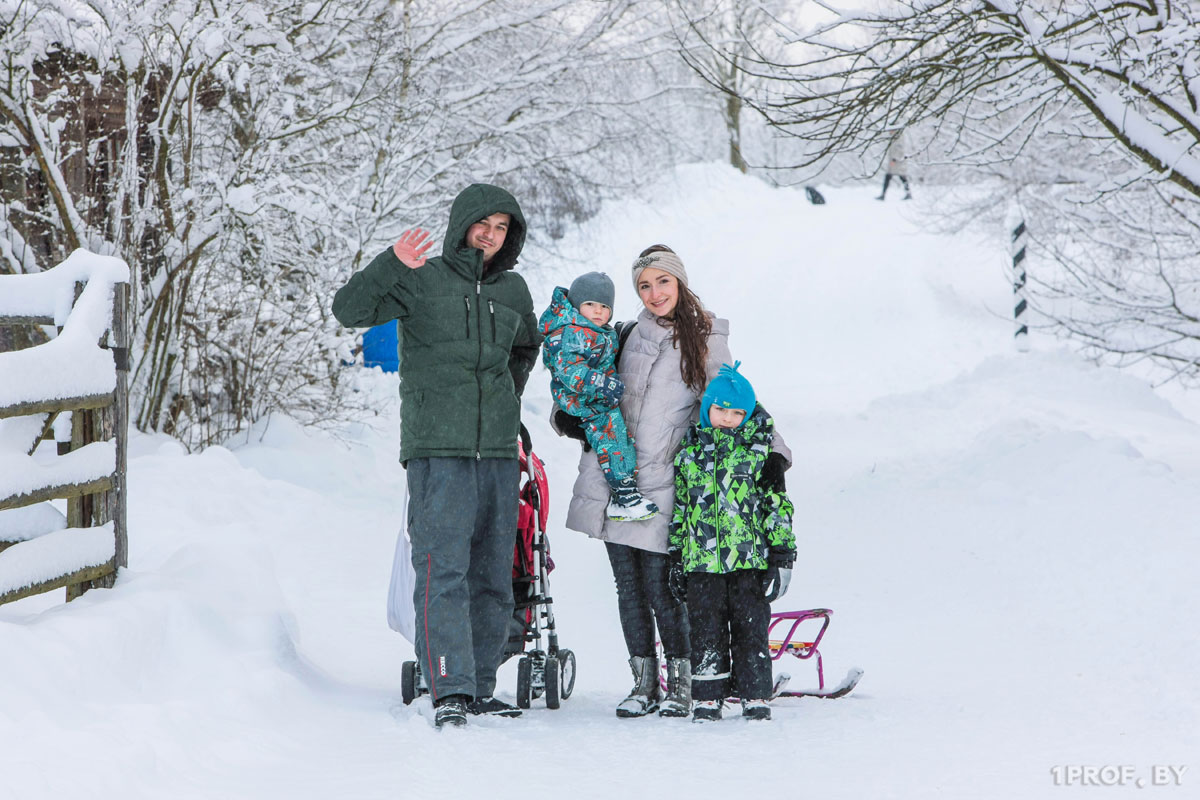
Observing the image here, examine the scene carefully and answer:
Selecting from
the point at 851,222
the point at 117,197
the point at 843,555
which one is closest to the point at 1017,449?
the point at 843,555

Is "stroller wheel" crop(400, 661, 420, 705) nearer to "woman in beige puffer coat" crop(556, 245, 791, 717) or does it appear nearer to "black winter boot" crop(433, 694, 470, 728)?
"black winter boot" crop(433, 694, 470, 728)

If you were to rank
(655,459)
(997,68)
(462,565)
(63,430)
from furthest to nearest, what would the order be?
1. (997,68)
2. (63,430)
3. (655,459)
4. (462,565)

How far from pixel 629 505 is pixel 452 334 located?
940 millimetres

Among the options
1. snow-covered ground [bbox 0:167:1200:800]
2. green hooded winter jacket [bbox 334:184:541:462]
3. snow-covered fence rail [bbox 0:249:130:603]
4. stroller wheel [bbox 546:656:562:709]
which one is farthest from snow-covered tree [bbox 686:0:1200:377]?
snow-covered fence rail [bbox 0:249:130:603]

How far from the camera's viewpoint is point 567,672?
4957mm

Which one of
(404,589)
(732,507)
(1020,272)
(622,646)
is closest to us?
(732,507)

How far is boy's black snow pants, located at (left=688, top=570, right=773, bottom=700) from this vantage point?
15.0 feet

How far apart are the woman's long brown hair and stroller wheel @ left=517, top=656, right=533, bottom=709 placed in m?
1.28

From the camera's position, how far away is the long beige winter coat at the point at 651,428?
185 inches

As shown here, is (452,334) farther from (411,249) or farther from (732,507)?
(732,507)

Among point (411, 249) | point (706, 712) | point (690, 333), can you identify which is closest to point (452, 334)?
point (411, 249)

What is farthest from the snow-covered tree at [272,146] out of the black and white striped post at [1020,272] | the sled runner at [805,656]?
the black and white striped post at [1020,272]

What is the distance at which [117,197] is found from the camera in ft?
26.5

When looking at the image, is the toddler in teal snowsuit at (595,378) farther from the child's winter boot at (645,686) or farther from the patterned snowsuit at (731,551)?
the child's winter boot at (645,686)
